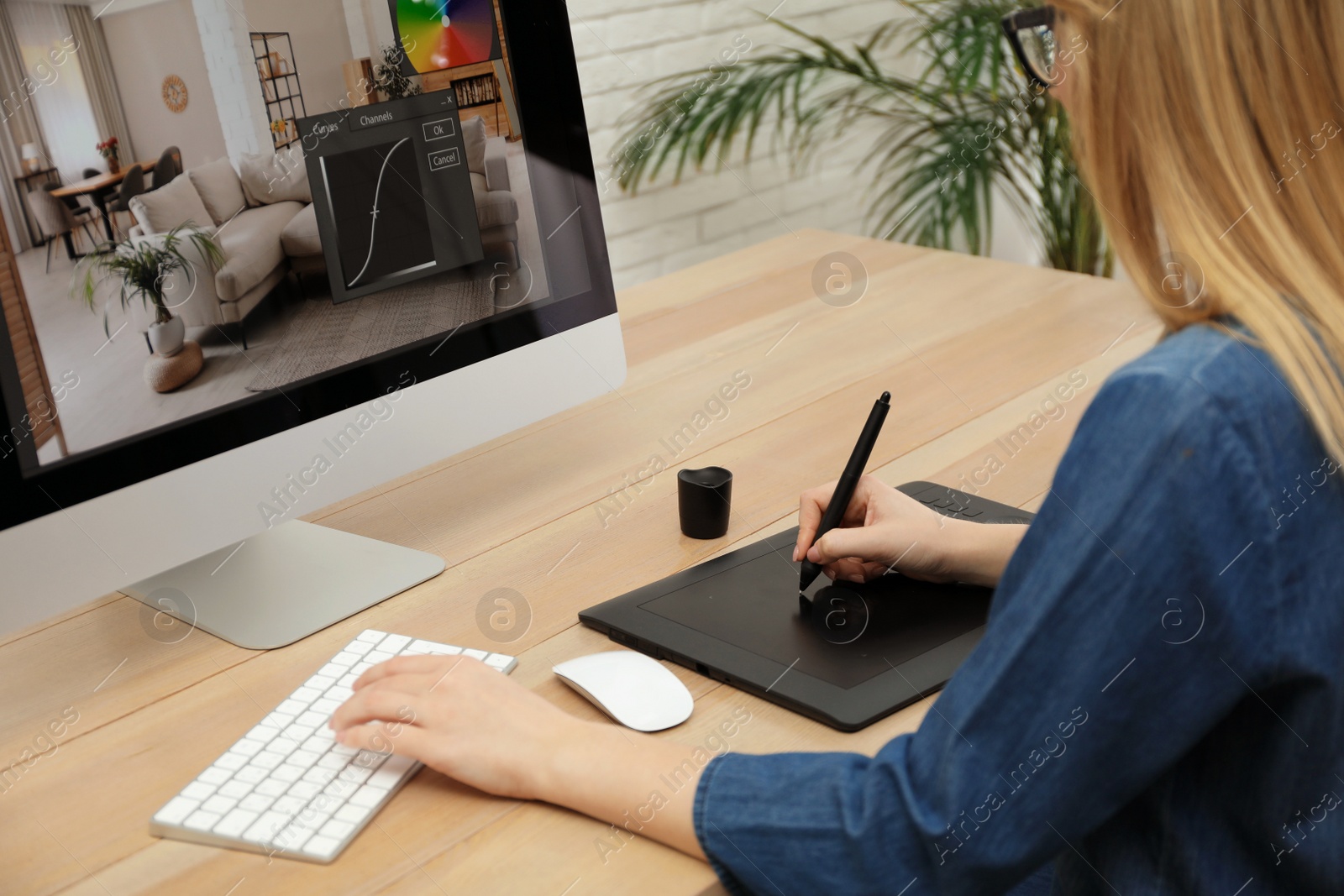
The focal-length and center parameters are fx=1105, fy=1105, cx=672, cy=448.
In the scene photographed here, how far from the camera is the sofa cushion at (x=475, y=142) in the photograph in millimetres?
920

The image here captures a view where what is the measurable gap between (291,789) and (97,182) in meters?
0.42

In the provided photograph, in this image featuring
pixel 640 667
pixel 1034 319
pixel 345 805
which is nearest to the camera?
pixel 345 805

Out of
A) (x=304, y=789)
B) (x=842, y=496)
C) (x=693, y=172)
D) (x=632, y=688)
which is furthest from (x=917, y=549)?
(x=693, y=172)

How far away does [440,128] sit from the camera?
90cm

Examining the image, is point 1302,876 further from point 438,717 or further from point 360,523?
point 360,523

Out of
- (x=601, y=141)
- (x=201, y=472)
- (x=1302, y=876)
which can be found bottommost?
(x=1302, y=876)

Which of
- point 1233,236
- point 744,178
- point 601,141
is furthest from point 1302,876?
point 744,178

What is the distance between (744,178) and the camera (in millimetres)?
2705

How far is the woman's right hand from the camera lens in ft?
2.75

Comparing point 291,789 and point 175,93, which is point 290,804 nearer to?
point 291,789

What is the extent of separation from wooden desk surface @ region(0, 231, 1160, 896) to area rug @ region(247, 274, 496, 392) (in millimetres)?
196

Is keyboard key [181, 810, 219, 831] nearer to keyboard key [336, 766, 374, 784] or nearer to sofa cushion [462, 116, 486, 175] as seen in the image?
keyboard key [336, 766, 374, 784]

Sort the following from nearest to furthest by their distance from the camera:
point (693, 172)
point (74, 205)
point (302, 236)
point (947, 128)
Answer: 1. point (74, 205)
2. point (302, 236)
3. point (947, 128)
4. point (693, 172)

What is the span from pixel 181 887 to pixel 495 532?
17.2 inches
